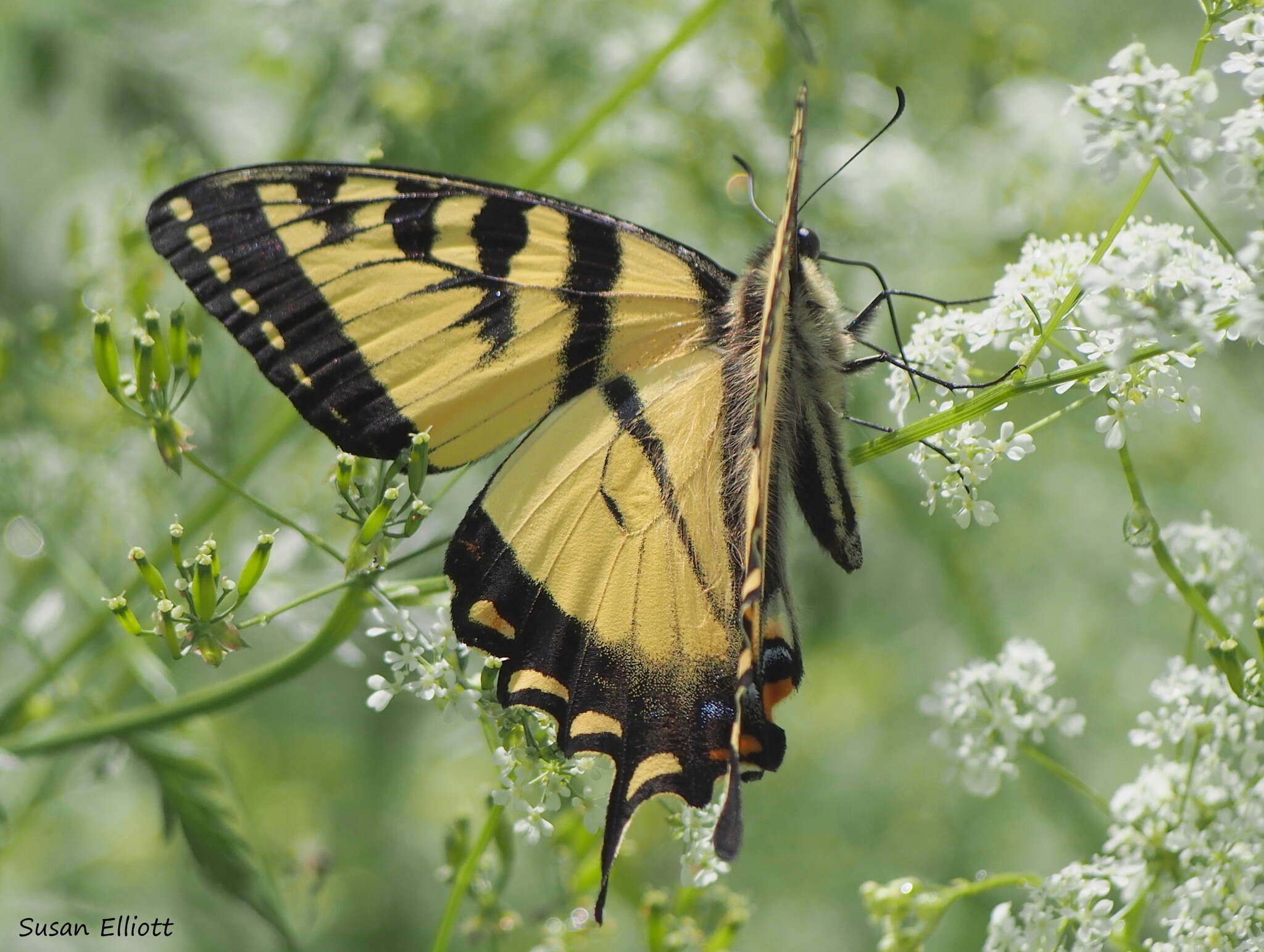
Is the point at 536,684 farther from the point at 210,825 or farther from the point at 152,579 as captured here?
the point at 210,825

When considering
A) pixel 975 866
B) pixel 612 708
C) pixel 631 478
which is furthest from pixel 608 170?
pixel 975 866

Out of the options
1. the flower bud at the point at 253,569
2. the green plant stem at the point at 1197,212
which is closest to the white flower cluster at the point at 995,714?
the green plant stem at the point at 1197,212

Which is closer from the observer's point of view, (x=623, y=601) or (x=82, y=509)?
(x=623, y=601)

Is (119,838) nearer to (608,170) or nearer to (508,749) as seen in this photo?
(508,749)

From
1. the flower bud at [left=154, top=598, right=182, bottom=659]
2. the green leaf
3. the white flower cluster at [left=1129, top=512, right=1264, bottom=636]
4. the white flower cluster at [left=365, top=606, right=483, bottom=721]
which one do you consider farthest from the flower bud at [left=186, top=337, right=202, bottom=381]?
the white flower cluster at [left=1129, top=512, right=1264, bottom=636]

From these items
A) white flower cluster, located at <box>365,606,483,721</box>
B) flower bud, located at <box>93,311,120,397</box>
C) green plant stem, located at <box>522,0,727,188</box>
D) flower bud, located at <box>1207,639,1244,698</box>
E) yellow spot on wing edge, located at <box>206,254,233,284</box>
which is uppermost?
green plant stem, located at <box>522,0,727,188</box>

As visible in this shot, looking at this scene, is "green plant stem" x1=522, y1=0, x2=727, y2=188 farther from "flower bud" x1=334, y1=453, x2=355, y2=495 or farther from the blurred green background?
"flower bud" x1=334, y1=453, x2=355, y2=495


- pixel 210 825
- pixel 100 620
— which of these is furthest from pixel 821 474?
pixel 100 620
